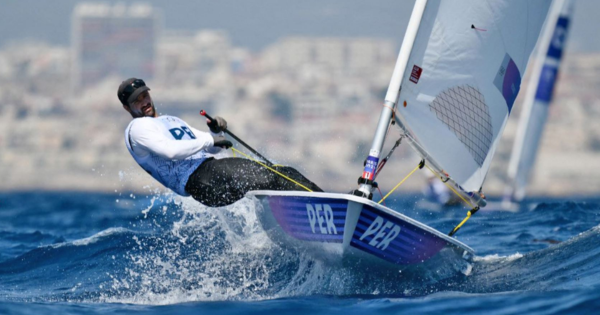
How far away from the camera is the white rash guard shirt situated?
5453 mm

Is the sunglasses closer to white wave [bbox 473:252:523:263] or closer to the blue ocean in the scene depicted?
the blue ocean

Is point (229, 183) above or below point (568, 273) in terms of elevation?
above

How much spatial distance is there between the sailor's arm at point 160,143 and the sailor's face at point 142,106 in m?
0.18

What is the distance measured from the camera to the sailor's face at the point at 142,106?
18.6 feet

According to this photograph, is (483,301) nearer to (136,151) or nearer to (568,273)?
(568,273)

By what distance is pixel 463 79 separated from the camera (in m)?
5.81

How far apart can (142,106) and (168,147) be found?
433mm

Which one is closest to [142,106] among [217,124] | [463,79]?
[217,124]

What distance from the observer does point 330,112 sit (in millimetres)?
85500

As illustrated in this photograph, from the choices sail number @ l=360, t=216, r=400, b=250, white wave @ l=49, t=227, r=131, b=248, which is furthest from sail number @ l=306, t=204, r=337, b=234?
white wave @ l=49, t=227, r=131, b=248

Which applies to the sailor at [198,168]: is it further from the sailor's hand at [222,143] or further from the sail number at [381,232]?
the sail number at [381,232]

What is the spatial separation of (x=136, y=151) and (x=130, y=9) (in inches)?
3927

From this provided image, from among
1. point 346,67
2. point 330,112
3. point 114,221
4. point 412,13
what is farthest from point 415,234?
point 346,67

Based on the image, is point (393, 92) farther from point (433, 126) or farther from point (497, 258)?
point (497, 258)
